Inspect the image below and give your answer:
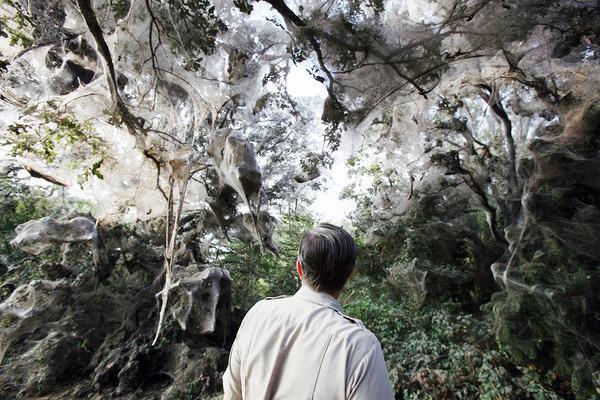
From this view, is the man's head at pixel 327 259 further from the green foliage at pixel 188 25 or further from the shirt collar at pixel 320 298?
the green foliage at pixel 188 25

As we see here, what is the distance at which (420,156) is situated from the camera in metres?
4.84

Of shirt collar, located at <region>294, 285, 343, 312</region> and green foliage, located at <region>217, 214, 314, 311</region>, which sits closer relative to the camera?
shirt collar, located at <region>294, 285, 343, 312</region>

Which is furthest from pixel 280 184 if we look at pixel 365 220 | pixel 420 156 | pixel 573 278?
pixel 573 278

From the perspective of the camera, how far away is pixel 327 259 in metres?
0.93

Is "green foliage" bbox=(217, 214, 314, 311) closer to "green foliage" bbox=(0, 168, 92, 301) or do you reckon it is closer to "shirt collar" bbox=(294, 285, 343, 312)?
"green foliage" bbox=(0, 168, 92, 301)

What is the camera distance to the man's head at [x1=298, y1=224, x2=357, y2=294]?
93cm

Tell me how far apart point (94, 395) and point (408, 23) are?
802cm

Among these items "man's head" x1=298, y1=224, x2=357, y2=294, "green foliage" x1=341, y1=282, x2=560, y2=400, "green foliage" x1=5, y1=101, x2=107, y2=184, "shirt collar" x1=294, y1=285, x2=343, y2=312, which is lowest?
"green foliage" x1=341, y1=282, x2=560, y2=400

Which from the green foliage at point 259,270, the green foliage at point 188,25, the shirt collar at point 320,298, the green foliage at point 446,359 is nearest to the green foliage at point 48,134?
the green foliage at point 188,25

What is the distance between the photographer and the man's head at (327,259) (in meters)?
0.93

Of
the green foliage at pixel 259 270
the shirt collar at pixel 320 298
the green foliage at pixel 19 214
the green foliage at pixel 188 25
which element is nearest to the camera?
the shirt collar at pixel 320 298

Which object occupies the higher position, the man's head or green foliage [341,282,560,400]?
the man's head

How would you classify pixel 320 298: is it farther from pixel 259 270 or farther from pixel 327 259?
pixel 259 270

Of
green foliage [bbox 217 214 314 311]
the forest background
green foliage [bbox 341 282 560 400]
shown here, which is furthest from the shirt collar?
green foliage [bbox 217 214 314 311]
